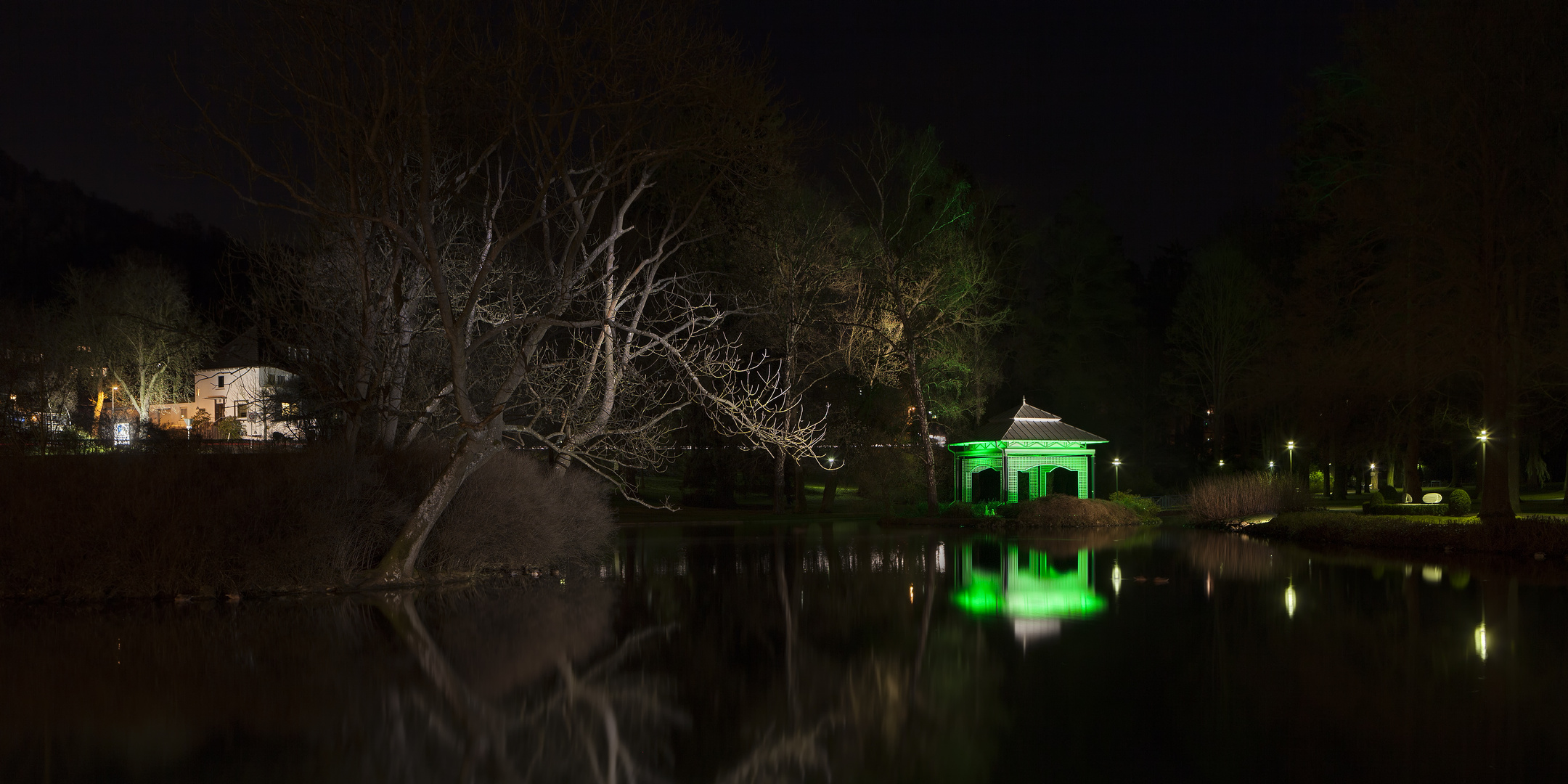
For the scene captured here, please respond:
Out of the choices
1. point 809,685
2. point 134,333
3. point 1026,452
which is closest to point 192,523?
point 809,685

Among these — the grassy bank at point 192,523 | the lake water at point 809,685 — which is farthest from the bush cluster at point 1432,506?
the grassy bank at point 192,523

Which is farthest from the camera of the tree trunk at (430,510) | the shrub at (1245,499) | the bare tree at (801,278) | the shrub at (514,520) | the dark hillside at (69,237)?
the dark hillside at (69,237)

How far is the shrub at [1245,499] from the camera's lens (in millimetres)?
32406

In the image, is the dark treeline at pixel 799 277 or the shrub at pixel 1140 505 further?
the shrub at pixel 1140 505

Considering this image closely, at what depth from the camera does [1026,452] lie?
37.6 metres

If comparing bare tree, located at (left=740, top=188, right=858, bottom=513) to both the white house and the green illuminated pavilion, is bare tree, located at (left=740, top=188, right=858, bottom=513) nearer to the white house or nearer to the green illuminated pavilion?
the green illuminated pavilion

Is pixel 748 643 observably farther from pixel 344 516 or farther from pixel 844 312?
pixel 844 312

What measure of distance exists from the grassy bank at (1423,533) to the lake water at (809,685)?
203 inches

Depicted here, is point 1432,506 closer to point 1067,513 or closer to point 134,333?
point 1067,513

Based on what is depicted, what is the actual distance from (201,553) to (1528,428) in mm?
39477

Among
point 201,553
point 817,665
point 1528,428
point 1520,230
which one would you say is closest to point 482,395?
point 201,553

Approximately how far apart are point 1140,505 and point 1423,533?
1332 cm

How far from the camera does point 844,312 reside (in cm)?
3681

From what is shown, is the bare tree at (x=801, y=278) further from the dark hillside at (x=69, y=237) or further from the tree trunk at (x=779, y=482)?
the dark hillside at (x=69, y=237)
